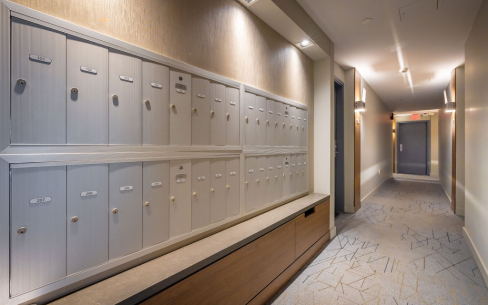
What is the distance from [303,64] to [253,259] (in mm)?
2498

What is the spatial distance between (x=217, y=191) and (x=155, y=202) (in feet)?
1.71

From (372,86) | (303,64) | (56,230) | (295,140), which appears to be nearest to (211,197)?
(56,230)

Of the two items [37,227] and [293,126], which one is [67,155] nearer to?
[37,227]

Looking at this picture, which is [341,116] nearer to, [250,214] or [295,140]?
[295,140]

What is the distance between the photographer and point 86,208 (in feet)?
3.51

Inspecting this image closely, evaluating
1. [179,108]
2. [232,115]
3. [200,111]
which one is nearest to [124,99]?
[179,108]

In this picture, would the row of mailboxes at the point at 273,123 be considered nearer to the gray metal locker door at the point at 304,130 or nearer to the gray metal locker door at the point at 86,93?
the gray metal locker door at the point at 304,130

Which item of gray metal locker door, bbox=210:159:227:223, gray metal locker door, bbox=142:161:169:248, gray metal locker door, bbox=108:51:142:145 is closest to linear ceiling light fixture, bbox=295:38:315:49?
gray metal locker door, bbox=210:159:227:223

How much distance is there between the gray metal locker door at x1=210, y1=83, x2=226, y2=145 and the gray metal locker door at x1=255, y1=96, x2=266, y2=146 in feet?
1.59

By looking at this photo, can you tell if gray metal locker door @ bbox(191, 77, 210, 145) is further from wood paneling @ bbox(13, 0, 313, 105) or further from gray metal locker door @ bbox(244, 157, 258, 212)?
gray metal locker door @ bbox(244, 157, 258, 212)

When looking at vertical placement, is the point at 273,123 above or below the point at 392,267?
above

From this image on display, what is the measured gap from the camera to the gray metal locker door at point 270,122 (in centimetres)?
233

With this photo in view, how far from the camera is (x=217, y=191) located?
68.7 inches

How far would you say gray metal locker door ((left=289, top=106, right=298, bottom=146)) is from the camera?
2.73m
